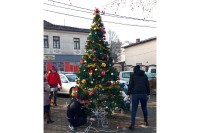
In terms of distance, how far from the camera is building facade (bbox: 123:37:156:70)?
27134 millimetres

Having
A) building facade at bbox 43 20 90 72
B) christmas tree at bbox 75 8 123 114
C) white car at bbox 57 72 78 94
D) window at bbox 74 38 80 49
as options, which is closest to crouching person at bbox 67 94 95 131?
christmas tree at bbox 75 8 123 114

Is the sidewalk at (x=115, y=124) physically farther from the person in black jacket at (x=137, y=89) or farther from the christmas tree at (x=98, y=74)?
the christmas tree at (x=98, y=74)

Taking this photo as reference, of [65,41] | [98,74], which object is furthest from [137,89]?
[65,41]

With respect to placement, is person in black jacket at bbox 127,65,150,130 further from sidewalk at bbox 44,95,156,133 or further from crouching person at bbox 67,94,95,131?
crouching person at bbox 67,94,95,131

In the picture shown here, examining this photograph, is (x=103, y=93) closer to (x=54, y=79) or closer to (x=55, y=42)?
(x=54, y=79)

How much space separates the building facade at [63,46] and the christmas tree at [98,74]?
20.2 meters

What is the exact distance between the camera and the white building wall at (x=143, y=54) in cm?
2722

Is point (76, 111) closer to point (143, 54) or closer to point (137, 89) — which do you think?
point (137, 89)

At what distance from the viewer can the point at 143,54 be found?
96.2ft

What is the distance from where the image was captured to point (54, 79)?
8305 mm
